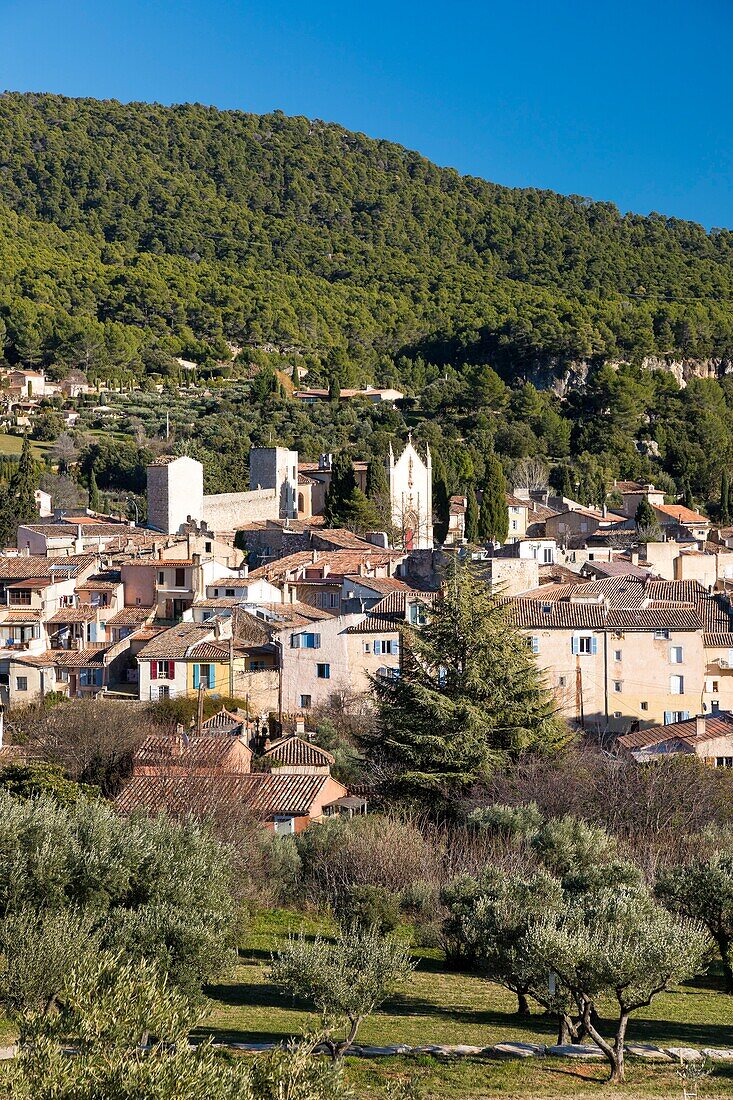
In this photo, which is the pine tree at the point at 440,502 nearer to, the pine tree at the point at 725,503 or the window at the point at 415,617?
Result: the pine tree at the point at 725,503

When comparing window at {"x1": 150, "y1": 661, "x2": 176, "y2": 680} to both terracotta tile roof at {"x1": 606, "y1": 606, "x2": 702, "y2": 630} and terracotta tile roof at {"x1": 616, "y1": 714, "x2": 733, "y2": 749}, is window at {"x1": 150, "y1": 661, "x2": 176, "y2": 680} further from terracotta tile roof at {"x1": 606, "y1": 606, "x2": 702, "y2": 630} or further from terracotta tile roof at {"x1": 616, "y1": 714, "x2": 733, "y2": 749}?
terracotta tile roof at {"x1": 616, "y1": 714, "x2": 733, "y2": 749}

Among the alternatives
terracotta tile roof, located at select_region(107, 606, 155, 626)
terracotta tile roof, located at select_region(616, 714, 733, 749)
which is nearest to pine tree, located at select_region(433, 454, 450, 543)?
terracotta tile roof, located at select_region(107, 606, 155, 626)

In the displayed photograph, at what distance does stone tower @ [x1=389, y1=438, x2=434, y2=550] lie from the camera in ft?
165

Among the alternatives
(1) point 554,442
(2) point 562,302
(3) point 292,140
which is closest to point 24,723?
(1) point 554,442

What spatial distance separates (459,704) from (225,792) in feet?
16.0

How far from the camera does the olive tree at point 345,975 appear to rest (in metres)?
11.0

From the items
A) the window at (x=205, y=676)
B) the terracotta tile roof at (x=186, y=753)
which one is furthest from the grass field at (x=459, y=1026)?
the window at (x=205, y=676)

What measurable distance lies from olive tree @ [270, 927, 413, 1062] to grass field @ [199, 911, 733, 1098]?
Answer: 287 mm

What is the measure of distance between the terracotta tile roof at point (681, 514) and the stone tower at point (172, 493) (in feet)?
57.1

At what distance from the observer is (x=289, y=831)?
65.0 feet

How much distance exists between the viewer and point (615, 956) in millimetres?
10297

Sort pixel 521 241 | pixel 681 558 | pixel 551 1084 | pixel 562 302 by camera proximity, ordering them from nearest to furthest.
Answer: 1. pixel 551 1084
2. pixel 681 558
3. pixel 562 302
4. pixel 521 241

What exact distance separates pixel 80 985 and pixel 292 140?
13132 centimetres

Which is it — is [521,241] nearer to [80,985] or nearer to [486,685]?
[486,685]
